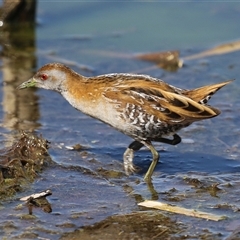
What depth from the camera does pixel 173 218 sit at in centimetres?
636

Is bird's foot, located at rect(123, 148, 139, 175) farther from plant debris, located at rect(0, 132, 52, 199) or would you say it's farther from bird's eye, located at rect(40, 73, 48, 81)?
bird's eye, located at rect(40, 73, 48, 81)

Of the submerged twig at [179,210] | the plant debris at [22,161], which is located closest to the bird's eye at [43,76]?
the plant debris at [22,161]

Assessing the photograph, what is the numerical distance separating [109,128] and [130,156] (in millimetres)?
1227

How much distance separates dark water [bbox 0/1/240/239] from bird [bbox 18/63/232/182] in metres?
0.60

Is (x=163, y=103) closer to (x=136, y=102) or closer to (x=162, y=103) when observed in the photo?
(x=162, y=103)

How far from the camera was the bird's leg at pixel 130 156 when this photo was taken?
25.0 feet

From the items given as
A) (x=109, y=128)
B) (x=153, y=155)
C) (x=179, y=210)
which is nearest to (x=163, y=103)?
(x=153, y=155)

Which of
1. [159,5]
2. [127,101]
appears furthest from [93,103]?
[159,5]

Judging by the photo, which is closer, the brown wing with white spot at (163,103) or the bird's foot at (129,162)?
the brown wing with white spot at (163,103)

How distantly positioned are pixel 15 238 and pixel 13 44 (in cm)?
651

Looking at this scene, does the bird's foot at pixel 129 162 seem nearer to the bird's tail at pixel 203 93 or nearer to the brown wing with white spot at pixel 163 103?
the brown wing with white spot at pixel 163 103

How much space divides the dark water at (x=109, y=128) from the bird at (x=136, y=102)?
1.97 ft

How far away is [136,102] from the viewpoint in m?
7.04

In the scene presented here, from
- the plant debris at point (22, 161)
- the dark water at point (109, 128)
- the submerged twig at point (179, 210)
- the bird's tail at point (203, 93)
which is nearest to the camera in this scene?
the submerged twig at point (179, 210)
